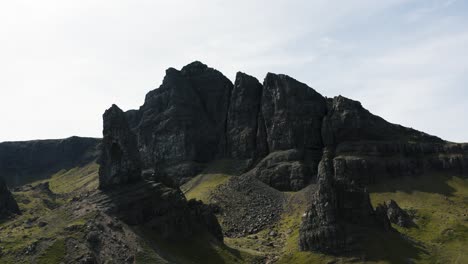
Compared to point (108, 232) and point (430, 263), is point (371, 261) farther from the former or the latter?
point (108, 232)

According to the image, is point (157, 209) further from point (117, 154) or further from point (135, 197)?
point (117, 154)

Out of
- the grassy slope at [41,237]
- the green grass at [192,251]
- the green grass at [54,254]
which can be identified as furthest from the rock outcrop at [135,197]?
the green grass at [54,254]

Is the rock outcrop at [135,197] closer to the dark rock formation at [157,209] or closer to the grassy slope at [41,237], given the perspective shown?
the dark rock formation at [157,209]

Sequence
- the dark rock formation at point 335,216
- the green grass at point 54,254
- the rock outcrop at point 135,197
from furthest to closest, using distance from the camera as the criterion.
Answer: the rock outcrop at point 135,197 < the dark rock formation at point 335,216 < the green grass at point 54,254

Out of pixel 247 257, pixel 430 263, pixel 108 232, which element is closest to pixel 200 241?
pixel 247 257

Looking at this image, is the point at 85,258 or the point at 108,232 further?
the point at 108,232

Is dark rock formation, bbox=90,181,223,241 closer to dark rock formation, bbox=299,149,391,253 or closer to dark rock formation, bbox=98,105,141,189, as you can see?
dark rock formation, bbox=98,105,141,189

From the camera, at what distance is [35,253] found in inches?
5463

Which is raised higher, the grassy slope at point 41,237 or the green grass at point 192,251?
the grassy slope at point 41,237

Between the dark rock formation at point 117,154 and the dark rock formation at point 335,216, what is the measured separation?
6019cm

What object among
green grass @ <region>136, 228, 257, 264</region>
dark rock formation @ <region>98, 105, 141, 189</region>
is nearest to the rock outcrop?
dark rock formation @ <region>98, 105, 141, 189</region>

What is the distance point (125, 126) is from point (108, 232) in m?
44.7

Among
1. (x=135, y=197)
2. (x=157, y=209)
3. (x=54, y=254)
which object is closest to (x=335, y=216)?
(x=157, y=209)

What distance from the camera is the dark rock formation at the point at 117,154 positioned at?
175250 mm
